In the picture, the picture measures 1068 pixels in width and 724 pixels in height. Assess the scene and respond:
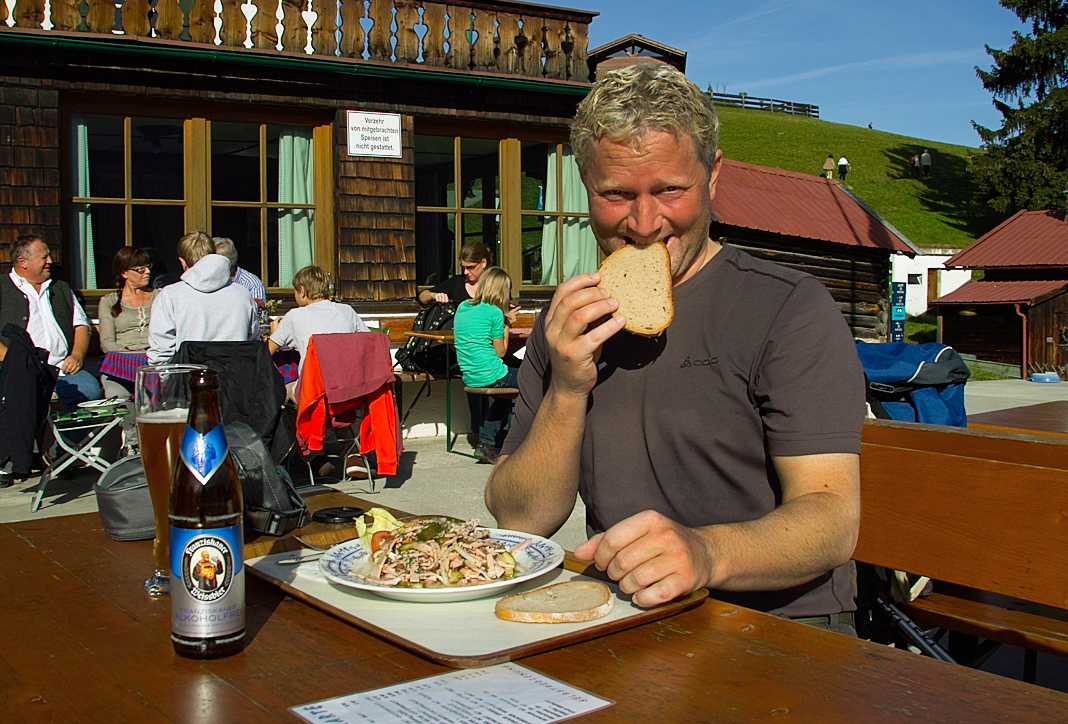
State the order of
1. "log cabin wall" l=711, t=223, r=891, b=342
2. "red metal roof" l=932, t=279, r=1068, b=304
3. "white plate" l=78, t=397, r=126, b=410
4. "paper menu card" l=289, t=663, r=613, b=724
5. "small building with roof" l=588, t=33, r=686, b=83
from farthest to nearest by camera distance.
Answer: "red metal roof" l=932, t=279, r=1068, b=304, "small building with roof" l=588, t=33, r=686, b=83, "log cabin wall" l=711, t=223, r=891, b=342, "white plate" l=78, t=397, r=126, b=410, "paper menu card" l=289, t=663, r=613, b=724

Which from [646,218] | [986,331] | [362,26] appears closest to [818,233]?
[986,331]

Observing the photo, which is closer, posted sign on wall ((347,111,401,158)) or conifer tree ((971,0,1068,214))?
posted sign on wall ((347,111,401,158))

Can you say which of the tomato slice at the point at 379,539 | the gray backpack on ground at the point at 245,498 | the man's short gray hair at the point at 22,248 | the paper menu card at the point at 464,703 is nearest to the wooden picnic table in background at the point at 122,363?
the man's short gray hair at the point at 22,248

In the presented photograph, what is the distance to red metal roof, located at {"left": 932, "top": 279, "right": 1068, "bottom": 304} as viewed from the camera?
23.6m

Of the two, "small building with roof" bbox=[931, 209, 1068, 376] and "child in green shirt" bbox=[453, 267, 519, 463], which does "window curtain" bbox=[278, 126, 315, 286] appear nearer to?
"child in green shirt" bbox=[453, 267, 519, 463]

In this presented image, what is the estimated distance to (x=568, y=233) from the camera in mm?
11180

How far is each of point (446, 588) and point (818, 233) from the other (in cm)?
2150

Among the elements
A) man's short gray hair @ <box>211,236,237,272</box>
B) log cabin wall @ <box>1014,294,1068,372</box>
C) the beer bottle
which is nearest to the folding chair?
man's short gray hair @ <box>211,236,237,272</box>

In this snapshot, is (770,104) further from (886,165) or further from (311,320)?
(311,320)

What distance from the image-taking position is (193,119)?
29.8 feet

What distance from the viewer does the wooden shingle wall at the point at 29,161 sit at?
8.29 m

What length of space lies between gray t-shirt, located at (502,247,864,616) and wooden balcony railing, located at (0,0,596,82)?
26.8 ft

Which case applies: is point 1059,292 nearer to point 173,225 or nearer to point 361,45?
point 361,45

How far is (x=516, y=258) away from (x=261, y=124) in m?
3.10
